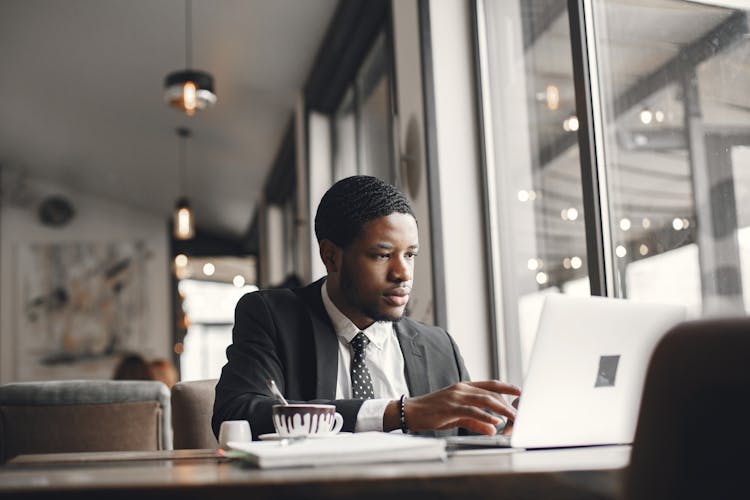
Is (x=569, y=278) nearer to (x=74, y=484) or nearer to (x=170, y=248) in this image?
(x=74, y=484)

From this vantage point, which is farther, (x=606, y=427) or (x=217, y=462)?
(x=606, y=427)

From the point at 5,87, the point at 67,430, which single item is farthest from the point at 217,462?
the point at 5,87

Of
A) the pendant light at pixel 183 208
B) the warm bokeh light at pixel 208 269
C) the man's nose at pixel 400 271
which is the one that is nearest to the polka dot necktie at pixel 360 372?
the man's nose at pixel 400 271

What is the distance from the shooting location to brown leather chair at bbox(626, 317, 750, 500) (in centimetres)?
58

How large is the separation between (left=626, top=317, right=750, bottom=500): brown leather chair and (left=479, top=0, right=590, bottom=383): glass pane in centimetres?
204

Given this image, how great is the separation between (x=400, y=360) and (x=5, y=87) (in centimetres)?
649

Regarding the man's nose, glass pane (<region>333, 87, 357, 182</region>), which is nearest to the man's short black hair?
the man's nose

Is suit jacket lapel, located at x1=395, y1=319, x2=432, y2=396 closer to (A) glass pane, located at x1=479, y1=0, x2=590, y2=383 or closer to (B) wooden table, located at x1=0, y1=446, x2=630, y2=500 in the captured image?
(A) glass pane, located at x1=479, y1=0, x2=590, y2=383

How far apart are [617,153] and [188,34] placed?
4055 millimetres

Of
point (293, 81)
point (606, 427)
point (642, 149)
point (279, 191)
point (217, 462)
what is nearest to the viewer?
point (217, 462)

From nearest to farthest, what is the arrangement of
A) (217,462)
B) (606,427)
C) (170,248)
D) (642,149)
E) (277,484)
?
1. (277,484)
2. (217,462)
3. (606,427)
4. (642,149)
5. (170,248)

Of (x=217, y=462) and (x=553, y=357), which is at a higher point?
(x=553, y=357)

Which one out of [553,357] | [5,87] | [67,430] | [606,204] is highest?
[5,87]

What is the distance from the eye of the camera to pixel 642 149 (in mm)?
2285
